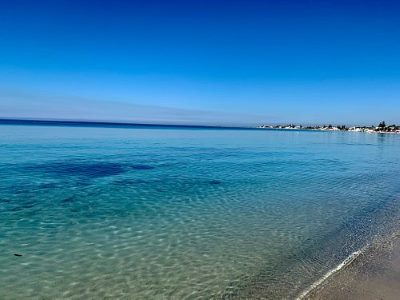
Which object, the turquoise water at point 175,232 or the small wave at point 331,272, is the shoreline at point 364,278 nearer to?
the small wave at point 331,272

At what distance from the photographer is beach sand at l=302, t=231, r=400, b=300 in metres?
6.92

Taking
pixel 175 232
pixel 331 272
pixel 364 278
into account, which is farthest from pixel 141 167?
pixel 364 278

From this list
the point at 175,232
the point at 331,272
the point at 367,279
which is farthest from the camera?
the point at 175,232

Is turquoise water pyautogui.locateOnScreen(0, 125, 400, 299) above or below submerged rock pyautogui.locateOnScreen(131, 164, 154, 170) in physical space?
below

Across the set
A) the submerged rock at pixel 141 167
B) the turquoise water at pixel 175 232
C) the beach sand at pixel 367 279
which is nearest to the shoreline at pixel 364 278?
the beach sand at pixel 367 279

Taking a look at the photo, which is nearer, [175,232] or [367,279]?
[367,279]

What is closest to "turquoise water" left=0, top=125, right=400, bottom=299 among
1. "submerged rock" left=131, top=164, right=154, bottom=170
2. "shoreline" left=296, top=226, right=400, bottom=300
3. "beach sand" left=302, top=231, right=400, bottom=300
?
"shoreline" left=296, top=226, right=400, bottom=300

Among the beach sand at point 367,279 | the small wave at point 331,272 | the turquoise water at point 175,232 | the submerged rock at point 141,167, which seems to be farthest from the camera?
the submerged rock at point 141,167

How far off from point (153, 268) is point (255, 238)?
11.8 ft

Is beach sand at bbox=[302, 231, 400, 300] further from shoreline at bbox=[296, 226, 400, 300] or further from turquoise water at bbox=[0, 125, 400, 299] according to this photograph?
turquoise water at bbox=[0, 125, 400, 299]

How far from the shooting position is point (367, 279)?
301 inches

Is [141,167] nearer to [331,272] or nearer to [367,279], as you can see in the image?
[331,272]

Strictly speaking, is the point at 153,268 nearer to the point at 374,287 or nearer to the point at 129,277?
the point at 129,277

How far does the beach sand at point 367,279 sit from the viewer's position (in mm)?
6922
